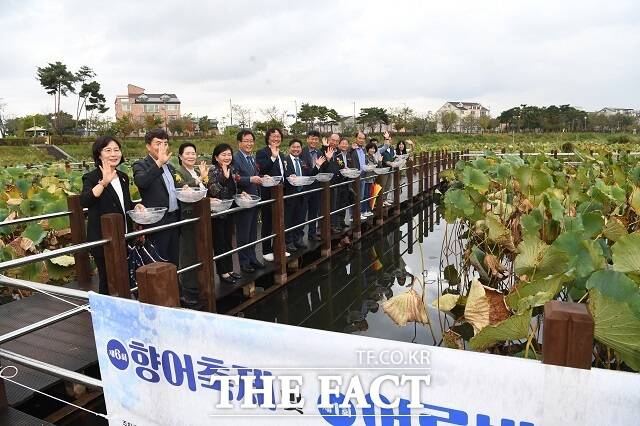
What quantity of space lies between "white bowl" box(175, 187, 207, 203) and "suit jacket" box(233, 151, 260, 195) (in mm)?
949

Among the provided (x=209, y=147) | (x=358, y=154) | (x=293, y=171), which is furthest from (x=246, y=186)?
(x=209, y=147)

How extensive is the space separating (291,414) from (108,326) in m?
0.76

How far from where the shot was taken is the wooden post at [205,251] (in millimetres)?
3855

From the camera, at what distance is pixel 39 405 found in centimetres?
275

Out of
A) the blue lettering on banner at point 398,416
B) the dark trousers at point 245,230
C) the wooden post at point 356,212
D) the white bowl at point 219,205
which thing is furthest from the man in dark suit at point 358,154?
the blue lettering on banner at point 398,416

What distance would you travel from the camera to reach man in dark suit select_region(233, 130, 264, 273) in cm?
476

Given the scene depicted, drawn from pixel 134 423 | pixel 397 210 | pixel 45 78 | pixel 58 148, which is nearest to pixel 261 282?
pixel 134 423

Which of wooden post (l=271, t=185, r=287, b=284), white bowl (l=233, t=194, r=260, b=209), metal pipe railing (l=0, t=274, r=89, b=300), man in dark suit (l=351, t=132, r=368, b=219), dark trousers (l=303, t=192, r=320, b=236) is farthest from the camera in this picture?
man in dark suit (l=351, t=132, r=368, b=219)

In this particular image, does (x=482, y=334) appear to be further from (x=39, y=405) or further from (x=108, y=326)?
(x=39, y=405)

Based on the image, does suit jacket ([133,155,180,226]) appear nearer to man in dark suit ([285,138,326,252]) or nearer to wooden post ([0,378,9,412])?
wooden post ([0,378,9,412])

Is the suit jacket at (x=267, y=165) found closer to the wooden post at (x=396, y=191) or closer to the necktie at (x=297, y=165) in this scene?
the necktie at (x=297, y=165)

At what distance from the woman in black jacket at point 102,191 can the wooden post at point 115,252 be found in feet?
1.61

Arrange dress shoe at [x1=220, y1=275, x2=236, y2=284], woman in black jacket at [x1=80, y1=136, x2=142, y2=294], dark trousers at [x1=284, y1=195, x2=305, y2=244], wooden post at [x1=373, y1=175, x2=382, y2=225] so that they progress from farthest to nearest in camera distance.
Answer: wooden post at [x1=373, y1=175, x2=382, y2=225]
dark trousers at [x1=284, y1=195, x2=305, y2=244]
dress shoe at [x1=220, y1=275, x2=236, y2=284]
woman in black jacket at [x1=80, y1=136, x2=142, y2=294]

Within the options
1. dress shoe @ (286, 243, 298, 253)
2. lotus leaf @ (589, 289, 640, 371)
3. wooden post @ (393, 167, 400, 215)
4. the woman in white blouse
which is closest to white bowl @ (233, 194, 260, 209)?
the woman in white blouse
